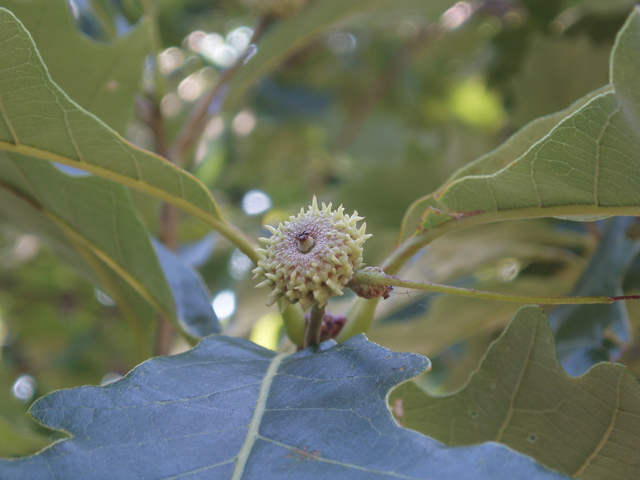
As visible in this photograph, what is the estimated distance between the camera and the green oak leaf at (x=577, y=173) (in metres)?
0.59

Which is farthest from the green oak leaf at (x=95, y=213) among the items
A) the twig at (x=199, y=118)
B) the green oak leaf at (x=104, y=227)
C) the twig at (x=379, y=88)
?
the twig at (x=379, y=88)

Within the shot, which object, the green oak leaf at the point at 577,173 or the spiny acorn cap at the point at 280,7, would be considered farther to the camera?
the spiny acorn cap at the point at 280,7

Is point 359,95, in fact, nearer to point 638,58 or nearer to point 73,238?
point 73,238

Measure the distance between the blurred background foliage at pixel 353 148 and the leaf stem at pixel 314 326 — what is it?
1.53 feet

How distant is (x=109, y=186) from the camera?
845 millimetres

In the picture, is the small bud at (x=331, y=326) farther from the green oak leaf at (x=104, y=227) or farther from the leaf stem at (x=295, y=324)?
the green oak leaf at (x=104, y=227)

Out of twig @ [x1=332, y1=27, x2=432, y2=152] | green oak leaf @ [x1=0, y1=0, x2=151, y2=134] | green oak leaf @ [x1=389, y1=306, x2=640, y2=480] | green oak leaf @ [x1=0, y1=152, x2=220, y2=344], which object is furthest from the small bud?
twig @ [x1=332, y1=27, x2=432, y2=152]

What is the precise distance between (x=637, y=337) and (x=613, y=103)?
836 millimetres

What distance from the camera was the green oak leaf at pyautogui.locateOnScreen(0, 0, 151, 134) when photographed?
0.96 meters

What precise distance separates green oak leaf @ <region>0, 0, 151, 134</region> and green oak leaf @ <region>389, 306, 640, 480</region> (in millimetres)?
735

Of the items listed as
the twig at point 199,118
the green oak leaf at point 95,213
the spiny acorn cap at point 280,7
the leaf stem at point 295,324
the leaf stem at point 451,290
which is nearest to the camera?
the leaf stem at point 451,290

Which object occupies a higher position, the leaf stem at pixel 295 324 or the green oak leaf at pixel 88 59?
the green oak leaf at pixel 88 59

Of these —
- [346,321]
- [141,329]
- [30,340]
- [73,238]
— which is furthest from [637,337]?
[30,340]

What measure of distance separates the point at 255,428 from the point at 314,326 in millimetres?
175
